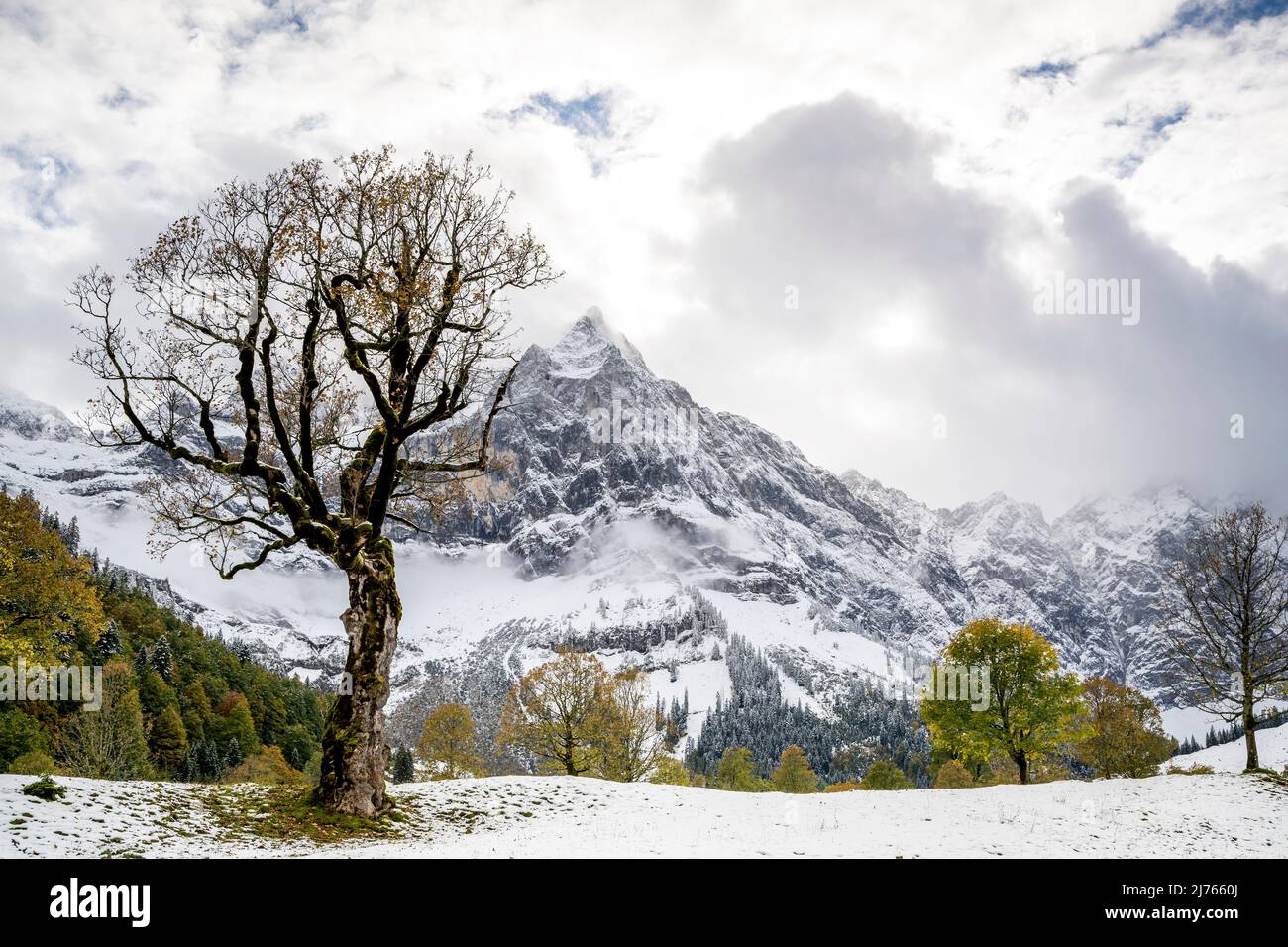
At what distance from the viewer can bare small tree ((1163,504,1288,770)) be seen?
29672 millimetres

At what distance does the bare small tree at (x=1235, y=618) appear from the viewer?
1168 inches

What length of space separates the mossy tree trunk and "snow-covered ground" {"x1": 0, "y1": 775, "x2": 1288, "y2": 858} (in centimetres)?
155

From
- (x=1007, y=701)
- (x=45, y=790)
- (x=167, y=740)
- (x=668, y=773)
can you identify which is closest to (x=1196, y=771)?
(x=1007, y=701)

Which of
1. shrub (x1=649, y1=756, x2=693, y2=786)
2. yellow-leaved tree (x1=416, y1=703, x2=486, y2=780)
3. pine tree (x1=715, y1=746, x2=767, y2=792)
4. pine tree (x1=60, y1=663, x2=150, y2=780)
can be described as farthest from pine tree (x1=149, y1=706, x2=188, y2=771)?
pine tree (x1=715, y1=746, x2=767, y2=792)

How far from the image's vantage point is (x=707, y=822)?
19.4 m

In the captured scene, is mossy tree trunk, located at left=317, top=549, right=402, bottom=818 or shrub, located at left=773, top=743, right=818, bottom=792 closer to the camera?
mossy tree trunk, located at left=317, top=549, right=402, bottom=818

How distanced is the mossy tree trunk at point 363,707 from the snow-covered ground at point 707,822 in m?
1.55

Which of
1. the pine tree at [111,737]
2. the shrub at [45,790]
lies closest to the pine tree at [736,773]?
the pine tree at [111,737]

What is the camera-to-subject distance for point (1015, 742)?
128 ft

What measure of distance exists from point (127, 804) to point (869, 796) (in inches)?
841

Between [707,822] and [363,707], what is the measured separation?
9586mm

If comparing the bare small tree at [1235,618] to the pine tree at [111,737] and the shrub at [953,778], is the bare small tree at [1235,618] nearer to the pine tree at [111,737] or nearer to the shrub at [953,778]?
the shrub at [953,778]

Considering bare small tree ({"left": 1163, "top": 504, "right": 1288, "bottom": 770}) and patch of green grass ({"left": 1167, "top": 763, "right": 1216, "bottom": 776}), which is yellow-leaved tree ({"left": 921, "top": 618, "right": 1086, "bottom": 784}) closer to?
patch of green grass ({"left": 1167, "top": 763, "right": 1216, "bottom": 776})
